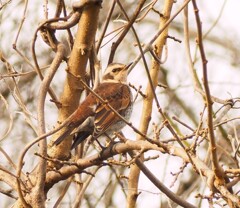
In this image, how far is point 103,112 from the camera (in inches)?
224

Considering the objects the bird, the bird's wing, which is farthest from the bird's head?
the bird's wing

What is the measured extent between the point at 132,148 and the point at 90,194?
18.4 feet

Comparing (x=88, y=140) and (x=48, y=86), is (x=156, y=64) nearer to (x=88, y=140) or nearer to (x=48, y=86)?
(x=88, y=140)

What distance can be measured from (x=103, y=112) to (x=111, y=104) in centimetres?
40

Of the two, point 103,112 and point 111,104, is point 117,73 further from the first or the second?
point 103,112

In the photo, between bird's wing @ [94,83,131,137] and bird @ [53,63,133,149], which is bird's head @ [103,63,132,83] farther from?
bird's wing @ [94,83,131,137]

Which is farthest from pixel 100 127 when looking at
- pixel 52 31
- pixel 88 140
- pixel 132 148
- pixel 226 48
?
pixel 226 48

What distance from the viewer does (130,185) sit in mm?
5113

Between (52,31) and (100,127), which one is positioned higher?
(52,31)

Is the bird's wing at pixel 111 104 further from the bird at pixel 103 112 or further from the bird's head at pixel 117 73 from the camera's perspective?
the bird's head at pixel 117 73

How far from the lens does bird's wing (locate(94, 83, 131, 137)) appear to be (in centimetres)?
555

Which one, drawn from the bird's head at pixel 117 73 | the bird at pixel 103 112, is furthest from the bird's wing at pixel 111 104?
the bird's head at pixel 117 73

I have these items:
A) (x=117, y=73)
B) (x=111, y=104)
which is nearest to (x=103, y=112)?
(x=111, y=104)

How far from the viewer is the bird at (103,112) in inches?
196
